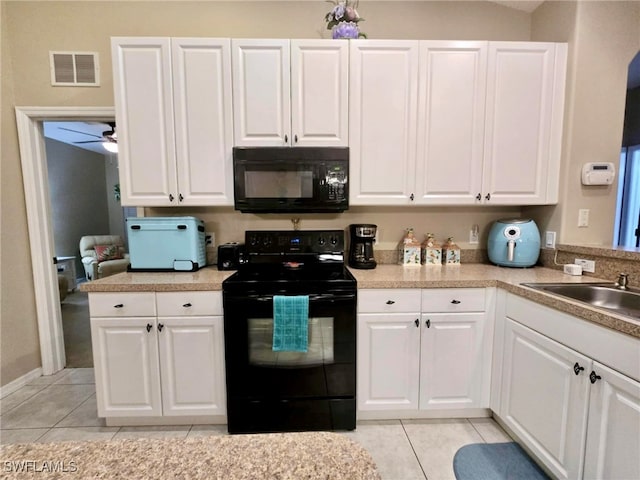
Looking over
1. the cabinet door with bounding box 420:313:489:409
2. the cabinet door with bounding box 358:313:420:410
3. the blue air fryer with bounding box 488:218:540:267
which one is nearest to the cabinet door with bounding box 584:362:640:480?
the cabinet door with bounding box 420:313:489:409

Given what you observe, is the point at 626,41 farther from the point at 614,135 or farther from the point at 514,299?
the point at 514,299

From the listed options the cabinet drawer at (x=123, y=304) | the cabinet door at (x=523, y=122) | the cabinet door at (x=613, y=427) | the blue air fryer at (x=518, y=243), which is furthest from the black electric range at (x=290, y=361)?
the cabinet door at (x=523, y=122)

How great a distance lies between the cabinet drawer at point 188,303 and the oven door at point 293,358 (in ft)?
0.27

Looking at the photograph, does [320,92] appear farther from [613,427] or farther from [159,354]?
[613,427]

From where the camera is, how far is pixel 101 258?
17.1 ft

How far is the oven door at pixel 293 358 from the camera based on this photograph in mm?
1787

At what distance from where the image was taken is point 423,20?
91.8 inches

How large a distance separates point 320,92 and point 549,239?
1931 mm

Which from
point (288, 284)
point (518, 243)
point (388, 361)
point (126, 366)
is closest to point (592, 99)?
point (518, 243)

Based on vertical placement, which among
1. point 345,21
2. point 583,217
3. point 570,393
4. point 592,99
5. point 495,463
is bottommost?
point 495,463

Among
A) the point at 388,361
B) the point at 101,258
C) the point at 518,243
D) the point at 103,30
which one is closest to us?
the point at 388,361

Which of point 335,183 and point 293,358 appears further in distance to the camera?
point 335,183

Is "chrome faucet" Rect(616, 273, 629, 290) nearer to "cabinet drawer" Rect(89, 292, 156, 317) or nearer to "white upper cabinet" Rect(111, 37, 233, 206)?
"white upper cabinet" Rect(111, 37, 233, 206)

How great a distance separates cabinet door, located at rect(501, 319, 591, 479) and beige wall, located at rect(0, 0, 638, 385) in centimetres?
111
